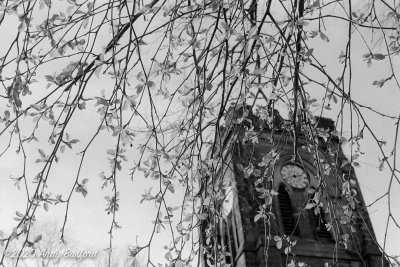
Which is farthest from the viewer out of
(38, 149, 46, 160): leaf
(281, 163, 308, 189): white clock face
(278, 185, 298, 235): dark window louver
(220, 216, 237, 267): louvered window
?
(281, 163, 308, 189): white clock face

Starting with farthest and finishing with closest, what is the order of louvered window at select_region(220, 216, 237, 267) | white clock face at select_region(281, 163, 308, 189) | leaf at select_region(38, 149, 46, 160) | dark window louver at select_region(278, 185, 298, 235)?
white clock face at select_region(281, 163, 308, 189) → louvered window at select_region(220, 216, 237, 267) → dark window louver at select_region(278, 185, 298, 235) → leaf at select_region(38, 149, 46, 160)

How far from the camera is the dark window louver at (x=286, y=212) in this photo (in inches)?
658

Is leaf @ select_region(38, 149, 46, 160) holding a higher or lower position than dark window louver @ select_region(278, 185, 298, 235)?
lower

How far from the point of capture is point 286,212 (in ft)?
56.9

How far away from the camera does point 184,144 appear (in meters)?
3.98

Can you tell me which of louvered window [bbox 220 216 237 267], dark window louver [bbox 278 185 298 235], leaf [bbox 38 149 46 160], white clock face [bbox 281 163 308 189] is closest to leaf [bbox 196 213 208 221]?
leaf [bbox 38 149 46 160]

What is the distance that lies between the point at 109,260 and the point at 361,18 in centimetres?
228

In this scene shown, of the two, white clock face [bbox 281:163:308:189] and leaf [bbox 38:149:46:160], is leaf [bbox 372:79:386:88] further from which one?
white clock face [bbox 281:163:308:189]

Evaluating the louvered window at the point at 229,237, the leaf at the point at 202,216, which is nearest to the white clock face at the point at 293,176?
the louvered window at the point at 229,237

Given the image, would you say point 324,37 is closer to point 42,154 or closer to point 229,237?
point 42,154

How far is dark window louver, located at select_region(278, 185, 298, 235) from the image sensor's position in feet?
54.9

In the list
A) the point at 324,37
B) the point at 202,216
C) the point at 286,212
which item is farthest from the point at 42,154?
the point at 286,212

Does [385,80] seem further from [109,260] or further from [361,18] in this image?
[109,260]

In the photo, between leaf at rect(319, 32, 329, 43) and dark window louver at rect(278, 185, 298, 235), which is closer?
leaf at rect(319, 32, 329, 43)
